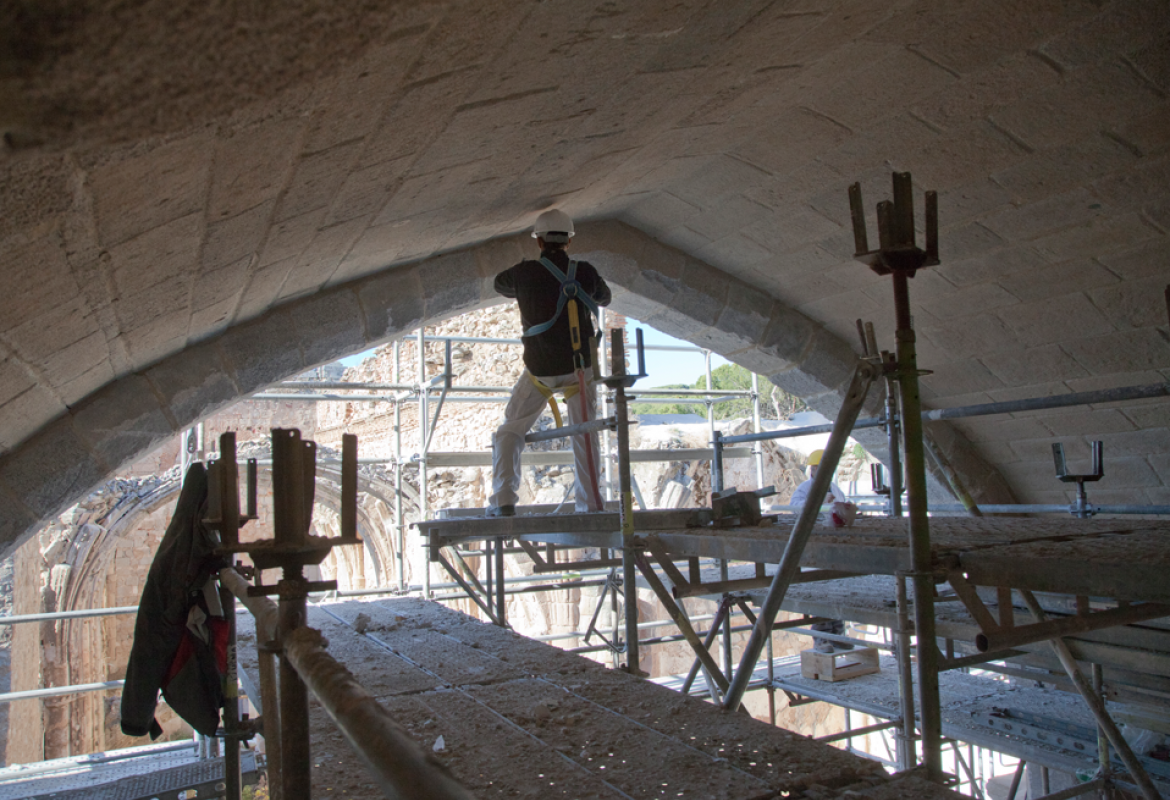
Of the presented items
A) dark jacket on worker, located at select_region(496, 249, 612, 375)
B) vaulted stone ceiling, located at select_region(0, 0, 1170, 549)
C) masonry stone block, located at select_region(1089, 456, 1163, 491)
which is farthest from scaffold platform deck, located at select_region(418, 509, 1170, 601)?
masonry stone block, located at select_region(1089, 456, 1163, 491)

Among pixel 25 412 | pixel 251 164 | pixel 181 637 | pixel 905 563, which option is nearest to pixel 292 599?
pixel 251 164

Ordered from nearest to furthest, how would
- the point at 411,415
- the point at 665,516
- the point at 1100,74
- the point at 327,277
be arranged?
the point at 1100,74 < the point at 665,516 < the point at 327,277 < the point at 411,415

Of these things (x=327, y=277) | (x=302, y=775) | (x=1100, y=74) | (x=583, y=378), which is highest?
(x=1100, y=74)

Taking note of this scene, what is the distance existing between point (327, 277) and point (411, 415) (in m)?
10.1

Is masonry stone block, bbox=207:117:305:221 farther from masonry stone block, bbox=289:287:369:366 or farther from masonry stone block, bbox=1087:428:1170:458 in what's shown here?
masonry stone block, bbox=1087:428:1170:458

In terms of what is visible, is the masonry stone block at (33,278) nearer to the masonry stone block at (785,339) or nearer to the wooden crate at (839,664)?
the masonry stone block at (785,339)

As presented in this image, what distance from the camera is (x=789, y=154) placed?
4.30 m

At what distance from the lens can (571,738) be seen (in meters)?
2.02

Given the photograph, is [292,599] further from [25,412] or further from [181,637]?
[25,412]

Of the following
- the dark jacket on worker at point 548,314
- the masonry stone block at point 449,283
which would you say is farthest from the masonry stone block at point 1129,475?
the masonry stone block at point 449,283

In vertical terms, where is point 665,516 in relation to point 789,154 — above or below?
below

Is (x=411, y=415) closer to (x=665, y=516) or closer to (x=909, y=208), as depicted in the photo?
(x=665, y=516)

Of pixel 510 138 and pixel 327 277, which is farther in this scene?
pixel 327 277

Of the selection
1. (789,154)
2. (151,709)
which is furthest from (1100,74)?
(151,709)
